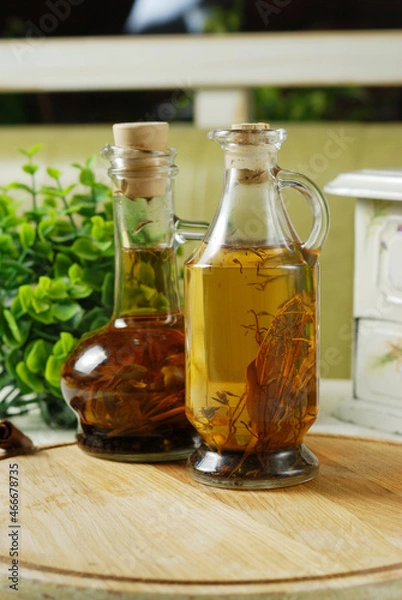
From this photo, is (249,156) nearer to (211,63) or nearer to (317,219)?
(317,219)

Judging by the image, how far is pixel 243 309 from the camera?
0.72 metres

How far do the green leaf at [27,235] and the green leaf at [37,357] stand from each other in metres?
0.11

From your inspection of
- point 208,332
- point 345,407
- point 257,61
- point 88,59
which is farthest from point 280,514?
point 88,59

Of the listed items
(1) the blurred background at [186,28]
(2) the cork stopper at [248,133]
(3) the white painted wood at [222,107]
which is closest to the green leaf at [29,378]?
(2) the cork stopper at [248,133]

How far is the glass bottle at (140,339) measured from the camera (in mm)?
810

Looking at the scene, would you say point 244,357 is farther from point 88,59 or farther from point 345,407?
point 88,59

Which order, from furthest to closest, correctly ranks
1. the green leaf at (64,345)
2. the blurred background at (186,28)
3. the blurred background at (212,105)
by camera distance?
the blurred background at (186,28) → the blurred background at (212,105) → the green leaf at (64,345)

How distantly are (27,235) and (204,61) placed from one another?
1.00 meters

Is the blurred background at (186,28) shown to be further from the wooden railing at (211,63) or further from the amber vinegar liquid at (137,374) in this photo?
the amber vinegar liquid at (137,374)

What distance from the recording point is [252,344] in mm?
718

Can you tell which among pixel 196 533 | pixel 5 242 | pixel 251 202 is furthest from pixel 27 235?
pixel 196 533

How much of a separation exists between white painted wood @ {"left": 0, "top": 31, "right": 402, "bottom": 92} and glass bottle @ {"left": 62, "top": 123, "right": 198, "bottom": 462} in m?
1.12

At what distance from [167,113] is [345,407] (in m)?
1.49

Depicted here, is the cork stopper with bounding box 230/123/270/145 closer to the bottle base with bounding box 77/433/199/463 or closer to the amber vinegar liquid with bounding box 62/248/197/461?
the amber vinegar liquid with bounding box 62/248/197/461
